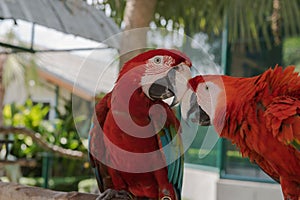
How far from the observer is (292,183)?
46.1 inches

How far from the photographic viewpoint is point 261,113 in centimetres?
113

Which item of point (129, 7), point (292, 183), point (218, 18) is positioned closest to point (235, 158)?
point (218, 18)

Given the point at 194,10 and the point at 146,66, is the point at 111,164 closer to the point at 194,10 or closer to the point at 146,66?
A: the point at 146,66

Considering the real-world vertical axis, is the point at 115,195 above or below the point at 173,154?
below

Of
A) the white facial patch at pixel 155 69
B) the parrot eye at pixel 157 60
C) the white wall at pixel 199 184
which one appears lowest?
the white wall at pixel 199 184

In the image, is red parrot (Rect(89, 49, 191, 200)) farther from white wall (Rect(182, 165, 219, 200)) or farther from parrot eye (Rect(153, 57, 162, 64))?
white wall (Rect(182, 165, 219, 200))

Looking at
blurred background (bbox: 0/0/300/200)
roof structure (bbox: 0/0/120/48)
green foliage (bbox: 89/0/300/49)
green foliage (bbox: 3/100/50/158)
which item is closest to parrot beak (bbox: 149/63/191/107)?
blurred background (bbox: 0/0/300/200)

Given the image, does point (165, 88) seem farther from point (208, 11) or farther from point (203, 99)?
point (208, 11)

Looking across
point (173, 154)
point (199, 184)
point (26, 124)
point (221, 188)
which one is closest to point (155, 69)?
point (173, 154)

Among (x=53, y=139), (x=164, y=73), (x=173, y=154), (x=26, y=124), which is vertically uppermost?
(x=164, y=73)

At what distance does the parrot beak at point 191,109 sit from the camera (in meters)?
1.08

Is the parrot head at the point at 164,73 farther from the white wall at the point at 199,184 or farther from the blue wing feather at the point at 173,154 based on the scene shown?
the white wall at the point at 199,184

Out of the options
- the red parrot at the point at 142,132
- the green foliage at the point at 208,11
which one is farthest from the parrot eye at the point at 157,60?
the green foliage at the point at 208,11

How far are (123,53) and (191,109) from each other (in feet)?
1.09
